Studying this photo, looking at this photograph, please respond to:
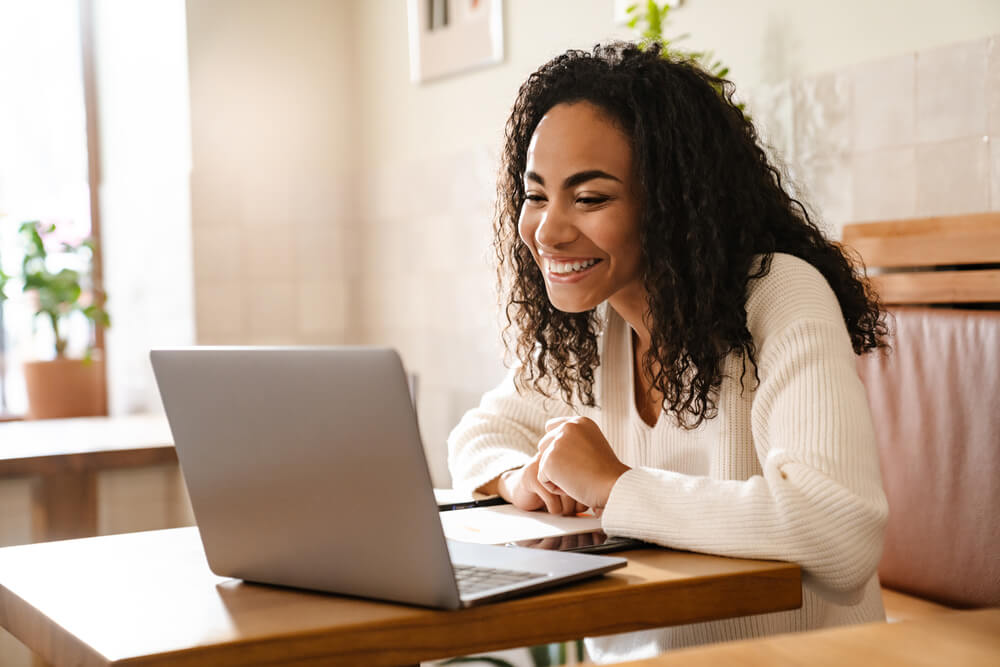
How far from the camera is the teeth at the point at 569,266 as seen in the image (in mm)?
1405

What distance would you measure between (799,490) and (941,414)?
76 centimetres

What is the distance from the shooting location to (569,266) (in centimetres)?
141

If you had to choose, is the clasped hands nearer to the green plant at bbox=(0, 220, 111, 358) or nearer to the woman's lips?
the woman's lips

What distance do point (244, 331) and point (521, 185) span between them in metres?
2.33

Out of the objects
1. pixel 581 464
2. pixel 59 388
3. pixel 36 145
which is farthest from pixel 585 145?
pixel 36 145

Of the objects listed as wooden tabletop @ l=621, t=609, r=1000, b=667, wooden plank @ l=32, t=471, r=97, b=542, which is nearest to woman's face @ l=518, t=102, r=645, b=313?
wooden tabletop @ l=621, t=609, r=1000, b=667

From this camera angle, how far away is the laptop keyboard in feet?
2.98

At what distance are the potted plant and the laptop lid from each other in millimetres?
2994

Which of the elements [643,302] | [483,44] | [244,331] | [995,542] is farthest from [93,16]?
[995,542]

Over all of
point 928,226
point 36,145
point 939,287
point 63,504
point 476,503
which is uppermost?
point 36,145

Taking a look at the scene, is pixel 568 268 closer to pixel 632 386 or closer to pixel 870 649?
pixel 632 386

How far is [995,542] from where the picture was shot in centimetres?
161

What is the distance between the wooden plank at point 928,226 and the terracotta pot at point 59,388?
277cm

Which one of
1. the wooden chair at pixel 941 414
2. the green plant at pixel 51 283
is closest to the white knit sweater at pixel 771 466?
the wooden chair at pixel 941 414
